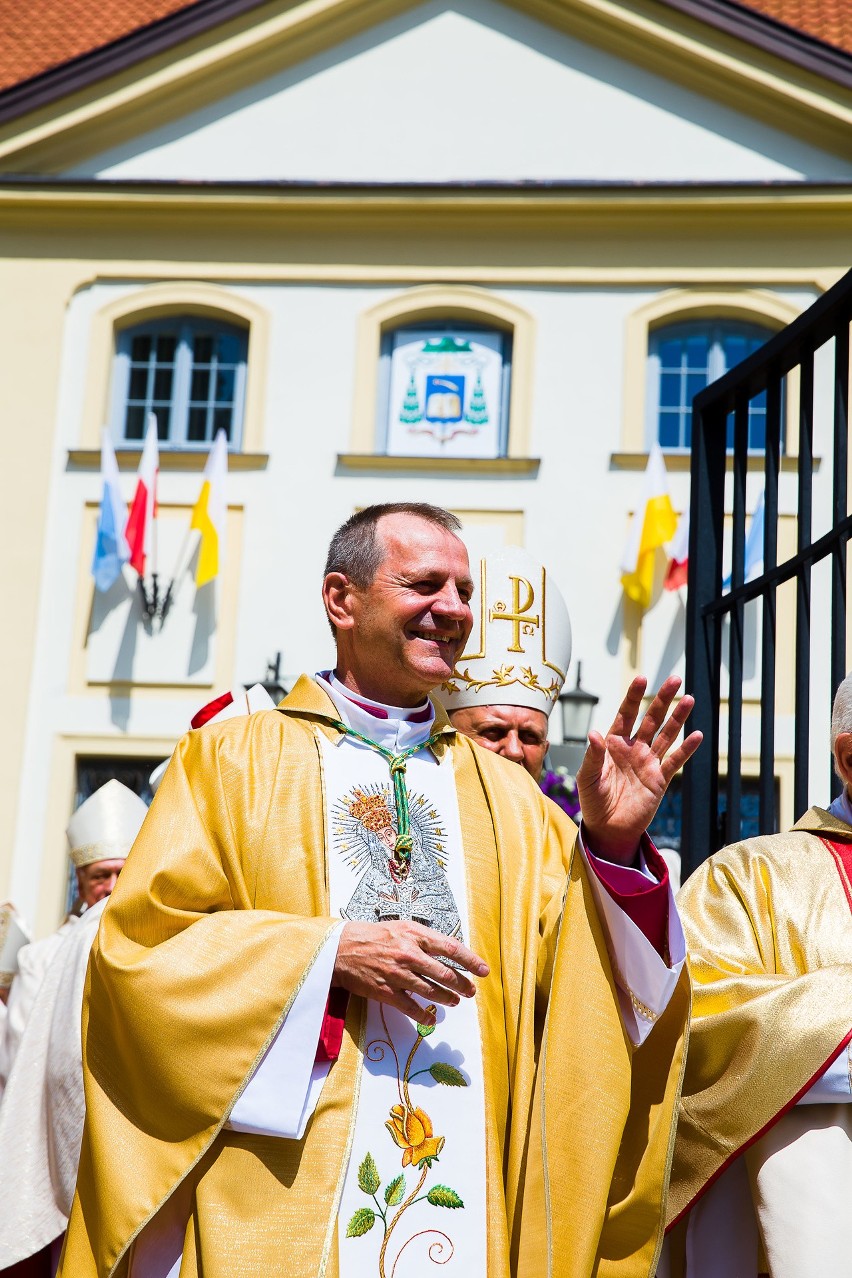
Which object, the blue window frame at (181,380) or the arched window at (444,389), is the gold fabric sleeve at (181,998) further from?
the blue window frame at (181,380)

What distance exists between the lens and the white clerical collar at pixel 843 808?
3.94 m

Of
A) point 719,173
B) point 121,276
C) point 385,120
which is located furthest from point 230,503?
point 719,173

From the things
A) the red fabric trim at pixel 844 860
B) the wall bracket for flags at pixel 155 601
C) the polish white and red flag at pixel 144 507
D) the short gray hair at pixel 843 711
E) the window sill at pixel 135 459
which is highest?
the window sill at pixel 135 459

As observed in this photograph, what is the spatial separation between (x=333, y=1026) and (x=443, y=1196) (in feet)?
1.16

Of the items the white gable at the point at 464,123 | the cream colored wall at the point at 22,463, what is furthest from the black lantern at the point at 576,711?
the white gable at the point at 464,123

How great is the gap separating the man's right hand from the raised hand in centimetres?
35

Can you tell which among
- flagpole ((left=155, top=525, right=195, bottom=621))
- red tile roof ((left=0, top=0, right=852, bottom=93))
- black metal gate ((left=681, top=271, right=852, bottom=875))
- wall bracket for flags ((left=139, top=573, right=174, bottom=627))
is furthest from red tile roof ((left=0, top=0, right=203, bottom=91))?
black metal gate ((left=681, top=271, right=852, bottom=875))

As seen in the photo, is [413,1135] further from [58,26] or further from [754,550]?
[58,26]

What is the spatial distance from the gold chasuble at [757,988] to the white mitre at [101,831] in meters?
3.55

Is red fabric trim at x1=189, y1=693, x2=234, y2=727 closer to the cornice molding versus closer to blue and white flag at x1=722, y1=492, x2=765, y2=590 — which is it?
blue and white flag at x1=722, y1=492, x2=765, y2=590

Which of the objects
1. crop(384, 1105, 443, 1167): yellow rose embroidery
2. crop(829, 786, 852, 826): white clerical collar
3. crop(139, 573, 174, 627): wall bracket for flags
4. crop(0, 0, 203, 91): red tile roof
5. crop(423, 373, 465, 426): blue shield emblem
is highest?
crop(0, 0, 203, 91): red tile roof

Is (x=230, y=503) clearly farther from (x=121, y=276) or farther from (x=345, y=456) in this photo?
(x=121, y=276)

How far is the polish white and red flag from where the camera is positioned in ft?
44.2

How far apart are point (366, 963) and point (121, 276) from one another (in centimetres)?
1230
